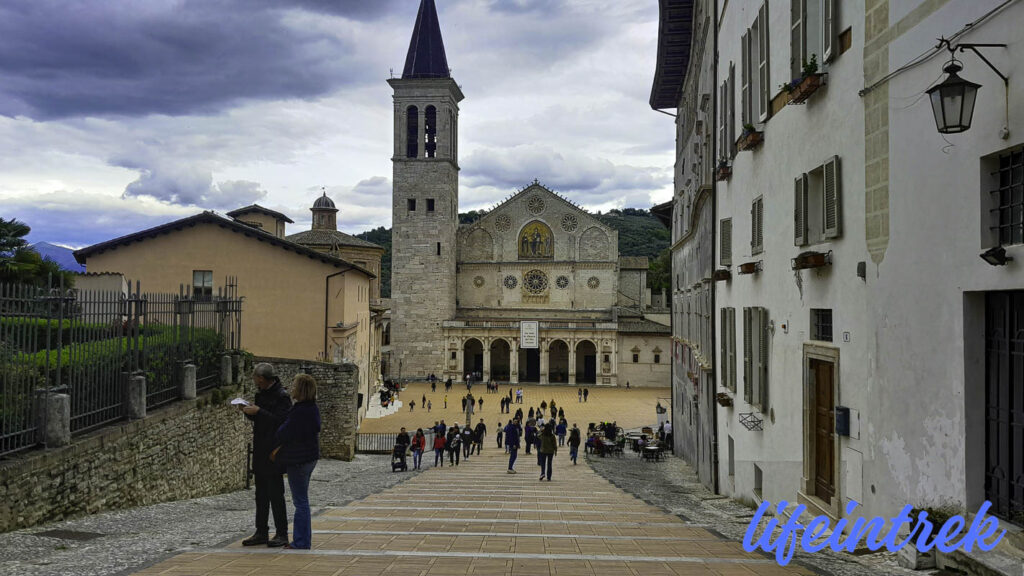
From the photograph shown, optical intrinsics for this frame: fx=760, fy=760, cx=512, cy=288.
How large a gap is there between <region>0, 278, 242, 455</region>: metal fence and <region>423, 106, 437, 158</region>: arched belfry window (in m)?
43.7

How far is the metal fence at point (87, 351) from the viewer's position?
794 cm

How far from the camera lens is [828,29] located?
8203mm

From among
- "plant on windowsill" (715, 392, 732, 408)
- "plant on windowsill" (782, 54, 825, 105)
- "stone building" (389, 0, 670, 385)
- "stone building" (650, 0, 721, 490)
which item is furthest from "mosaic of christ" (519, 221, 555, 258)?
"plant on windowsill" (782, 54, 825, 105)

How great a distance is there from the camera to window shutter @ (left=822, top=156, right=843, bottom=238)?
7895 millimetres

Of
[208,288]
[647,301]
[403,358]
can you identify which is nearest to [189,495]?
[208,288]

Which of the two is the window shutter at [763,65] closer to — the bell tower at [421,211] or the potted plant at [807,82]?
the potted plant at [807,82]

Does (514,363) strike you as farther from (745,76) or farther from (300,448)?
(300,448)

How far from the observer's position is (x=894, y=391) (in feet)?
21.7

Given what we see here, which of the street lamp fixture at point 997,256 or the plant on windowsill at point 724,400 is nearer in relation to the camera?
the street lamp fixture at point 997,256

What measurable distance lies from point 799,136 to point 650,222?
12232cm

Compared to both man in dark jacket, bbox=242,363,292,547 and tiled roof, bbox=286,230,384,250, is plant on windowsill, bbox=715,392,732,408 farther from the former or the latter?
tiled roof, bbox=286,230,384,250

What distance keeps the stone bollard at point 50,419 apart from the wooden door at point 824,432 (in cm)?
837

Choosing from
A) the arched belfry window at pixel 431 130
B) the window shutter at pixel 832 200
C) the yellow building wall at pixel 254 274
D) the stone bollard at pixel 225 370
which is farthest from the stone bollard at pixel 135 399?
the arched belfry window at pixel 431 130

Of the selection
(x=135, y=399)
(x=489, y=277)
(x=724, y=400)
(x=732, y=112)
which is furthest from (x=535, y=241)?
(x=135, y=399)
